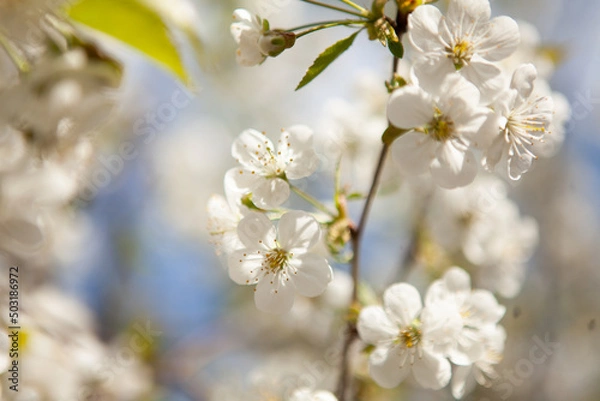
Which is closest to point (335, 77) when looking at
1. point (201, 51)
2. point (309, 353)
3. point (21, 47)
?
point (309, 353)

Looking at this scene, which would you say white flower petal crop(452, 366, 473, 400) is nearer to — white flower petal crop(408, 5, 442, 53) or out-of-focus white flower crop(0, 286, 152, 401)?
white flower petal crop(408, 5, 442, 53)

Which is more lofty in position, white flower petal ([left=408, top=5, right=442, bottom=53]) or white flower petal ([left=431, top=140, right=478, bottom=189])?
white flower petal ([left=408, top=5, right=442, bottom=53])

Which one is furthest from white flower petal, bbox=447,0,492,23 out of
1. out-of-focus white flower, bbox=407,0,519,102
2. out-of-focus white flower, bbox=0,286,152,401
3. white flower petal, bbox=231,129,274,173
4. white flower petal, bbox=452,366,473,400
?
out-of-focus white flower, bbox=0,286,152,401

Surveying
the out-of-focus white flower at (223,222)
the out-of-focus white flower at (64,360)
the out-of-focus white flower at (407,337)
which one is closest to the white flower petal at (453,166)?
the out-of-focus white flower at (407,337)

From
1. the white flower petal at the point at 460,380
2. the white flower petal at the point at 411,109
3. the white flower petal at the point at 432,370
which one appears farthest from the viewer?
the white flower petal at the point at 460,380

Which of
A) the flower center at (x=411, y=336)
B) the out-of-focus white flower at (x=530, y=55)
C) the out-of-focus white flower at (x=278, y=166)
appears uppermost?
the out-of-focus white flower at (x=530, y=55)

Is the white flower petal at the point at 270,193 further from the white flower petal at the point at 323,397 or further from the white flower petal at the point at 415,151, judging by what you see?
the white flower petal at the point at 323,397

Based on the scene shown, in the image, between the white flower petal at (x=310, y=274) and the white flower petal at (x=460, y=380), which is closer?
the white flower petal at (x=310, y=274)

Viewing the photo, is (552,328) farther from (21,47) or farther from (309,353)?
(21,47)

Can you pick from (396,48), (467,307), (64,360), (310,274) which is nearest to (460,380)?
(467,307)
